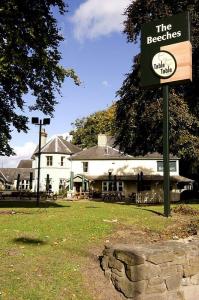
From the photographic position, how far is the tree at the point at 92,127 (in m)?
75.4

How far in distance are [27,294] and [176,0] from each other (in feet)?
79.5

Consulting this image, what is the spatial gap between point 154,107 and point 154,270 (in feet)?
59.3

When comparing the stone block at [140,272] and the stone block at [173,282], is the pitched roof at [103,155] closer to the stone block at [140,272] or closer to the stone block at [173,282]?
the stone block at [173,282]

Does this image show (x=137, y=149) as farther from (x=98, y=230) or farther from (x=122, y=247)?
(x=122, y=247)

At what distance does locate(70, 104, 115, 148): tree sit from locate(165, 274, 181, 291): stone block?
6382cm

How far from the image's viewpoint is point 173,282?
9758 millimetres

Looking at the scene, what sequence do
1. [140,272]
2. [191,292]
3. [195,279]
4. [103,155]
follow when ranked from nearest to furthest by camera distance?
[140,272], [191,292], [195,279], [103,155]

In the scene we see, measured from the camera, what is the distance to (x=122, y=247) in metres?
9.63

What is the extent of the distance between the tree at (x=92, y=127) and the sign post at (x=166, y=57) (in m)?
56.5

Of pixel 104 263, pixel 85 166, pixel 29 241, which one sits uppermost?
pixel 85 166

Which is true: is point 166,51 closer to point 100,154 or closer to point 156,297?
point 156,297

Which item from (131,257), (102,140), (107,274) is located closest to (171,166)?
(102,140)

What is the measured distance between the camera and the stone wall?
9.05 meters

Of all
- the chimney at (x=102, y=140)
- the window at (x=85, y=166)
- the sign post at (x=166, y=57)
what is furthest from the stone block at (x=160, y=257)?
the chimney at (x=102, y=140)
